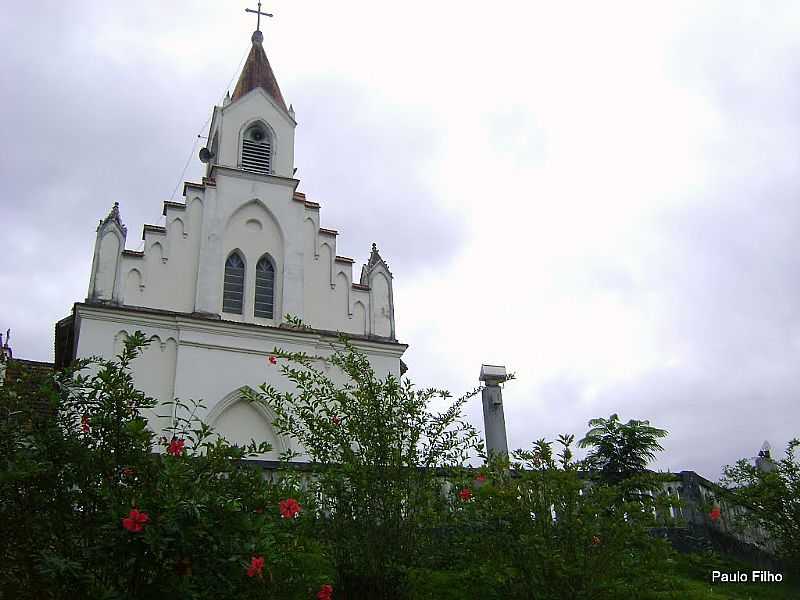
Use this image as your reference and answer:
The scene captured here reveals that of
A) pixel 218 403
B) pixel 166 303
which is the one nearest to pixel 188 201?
pixel 166 303

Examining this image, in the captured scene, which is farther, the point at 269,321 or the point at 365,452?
the point at 269,321

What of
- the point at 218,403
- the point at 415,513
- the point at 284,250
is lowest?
the point at 415,513

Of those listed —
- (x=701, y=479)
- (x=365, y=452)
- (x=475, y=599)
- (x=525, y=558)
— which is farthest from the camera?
(x=701, y=479)

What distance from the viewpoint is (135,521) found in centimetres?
546

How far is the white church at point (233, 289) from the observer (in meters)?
19.7

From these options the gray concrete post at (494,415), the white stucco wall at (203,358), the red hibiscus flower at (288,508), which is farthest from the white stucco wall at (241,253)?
the red hibiscus flower at (288,508)

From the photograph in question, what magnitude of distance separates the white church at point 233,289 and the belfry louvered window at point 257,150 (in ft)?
0.12

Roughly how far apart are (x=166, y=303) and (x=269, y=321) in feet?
8.89

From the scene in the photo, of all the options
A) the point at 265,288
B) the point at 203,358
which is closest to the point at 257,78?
the point at 265,288

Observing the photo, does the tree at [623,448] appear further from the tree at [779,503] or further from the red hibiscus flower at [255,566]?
the red hibiscus flower at [255,566]

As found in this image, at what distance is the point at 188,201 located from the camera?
2247cm

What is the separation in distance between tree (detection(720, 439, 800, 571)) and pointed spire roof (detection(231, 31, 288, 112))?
19.6 metres

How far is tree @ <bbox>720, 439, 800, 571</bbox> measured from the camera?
33.5 feet

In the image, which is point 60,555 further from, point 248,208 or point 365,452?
point 248,208
